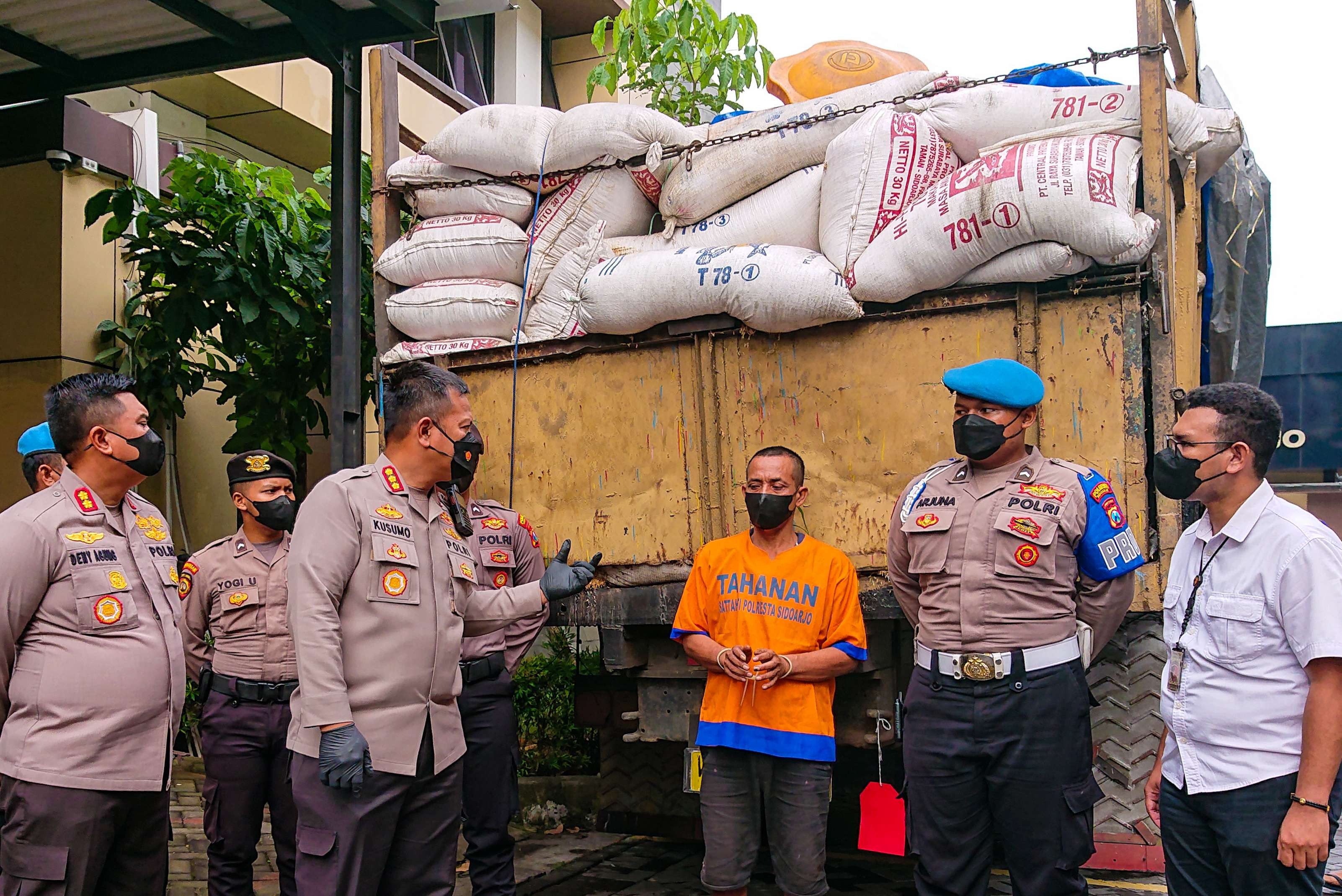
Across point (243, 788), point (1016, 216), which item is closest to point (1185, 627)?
point (1016, 216)

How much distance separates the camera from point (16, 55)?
5629 mm

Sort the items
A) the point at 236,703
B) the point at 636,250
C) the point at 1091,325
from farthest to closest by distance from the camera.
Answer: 1. the point at 636,250
2. the point at 236,703
3. the point at 1091,325

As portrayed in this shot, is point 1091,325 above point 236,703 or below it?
above

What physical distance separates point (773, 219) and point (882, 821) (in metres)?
2.04

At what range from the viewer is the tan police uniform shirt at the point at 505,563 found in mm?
3889

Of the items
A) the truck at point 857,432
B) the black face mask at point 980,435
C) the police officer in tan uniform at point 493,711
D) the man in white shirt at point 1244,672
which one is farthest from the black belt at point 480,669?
the man in white shirt at point 1244,672

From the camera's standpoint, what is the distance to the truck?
3.32 meters

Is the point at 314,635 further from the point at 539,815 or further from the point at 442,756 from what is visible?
the point at 539,815

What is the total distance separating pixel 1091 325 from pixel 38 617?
293cm

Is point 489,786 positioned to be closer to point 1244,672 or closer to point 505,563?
point 505,563

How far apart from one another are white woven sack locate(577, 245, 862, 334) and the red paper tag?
1474 mm

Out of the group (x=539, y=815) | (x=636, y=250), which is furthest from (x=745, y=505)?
(x=539, y=815)

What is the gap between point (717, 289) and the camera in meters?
3.71

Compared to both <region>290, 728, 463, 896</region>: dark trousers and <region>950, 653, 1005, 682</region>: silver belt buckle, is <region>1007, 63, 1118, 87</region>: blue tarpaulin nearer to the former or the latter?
<region>950, 653, 1005, 682</region>: silver belt buckle
